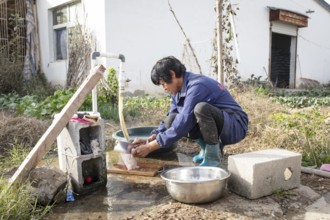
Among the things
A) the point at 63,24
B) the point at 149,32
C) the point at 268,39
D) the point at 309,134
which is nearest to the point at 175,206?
the point at 309,134

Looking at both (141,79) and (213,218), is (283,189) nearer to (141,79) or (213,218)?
(213,218)

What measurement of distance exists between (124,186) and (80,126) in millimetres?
673

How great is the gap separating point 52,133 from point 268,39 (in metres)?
10.2

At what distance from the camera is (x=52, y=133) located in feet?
7.08

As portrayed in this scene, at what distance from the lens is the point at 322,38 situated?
45.1 ft

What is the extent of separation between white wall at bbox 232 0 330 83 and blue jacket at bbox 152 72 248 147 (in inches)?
301

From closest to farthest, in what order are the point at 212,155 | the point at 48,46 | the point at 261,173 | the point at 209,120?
the point at 261,173 → the point at 209,120 → the point at 212,155 → the point at 48,46

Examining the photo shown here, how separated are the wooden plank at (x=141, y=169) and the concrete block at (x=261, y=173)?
0.76 meters

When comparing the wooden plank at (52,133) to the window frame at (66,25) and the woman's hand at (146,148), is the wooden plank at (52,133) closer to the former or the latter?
the woman's hand at (146,148)

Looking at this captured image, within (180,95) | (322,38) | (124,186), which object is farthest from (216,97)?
(322,38)

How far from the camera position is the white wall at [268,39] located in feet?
33.6

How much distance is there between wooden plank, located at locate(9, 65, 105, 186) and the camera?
2.10 m

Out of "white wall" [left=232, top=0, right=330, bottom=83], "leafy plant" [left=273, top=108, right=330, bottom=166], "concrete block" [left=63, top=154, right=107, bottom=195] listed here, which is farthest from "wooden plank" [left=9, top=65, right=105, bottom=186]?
"white wall" [left=232, top=0, right=330, bottom=83]

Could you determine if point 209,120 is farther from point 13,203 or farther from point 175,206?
point 13,203
